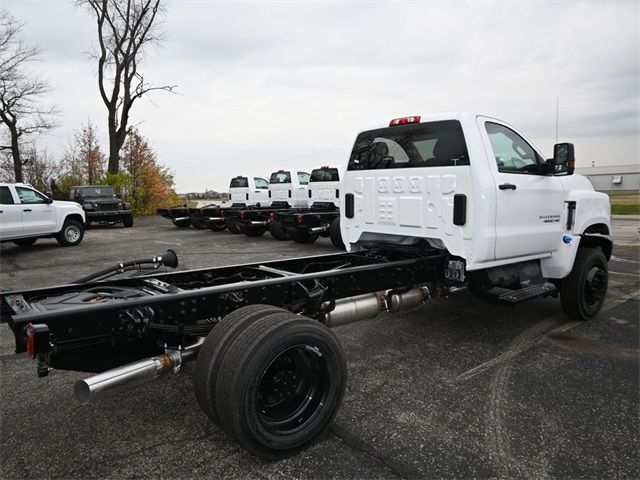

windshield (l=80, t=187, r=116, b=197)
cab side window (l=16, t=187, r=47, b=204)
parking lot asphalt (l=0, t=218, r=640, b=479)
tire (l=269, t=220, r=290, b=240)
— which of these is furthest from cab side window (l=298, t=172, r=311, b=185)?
parking lot asphalt (l=0, t=218, r=640, b=479)

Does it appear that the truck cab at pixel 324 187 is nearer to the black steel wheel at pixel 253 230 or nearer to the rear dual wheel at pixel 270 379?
the black steel wheel at pixel 253 230

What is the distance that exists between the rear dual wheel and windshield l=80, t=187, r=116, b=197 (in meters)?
18.9

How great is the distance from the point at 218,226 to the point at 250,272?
14.3m

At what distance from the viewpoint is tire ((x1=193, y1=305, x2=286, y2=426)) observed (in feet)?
Result: 8.77

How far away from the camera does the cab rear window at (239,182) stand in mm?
22000

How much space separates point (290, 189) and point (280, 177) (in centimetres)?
91

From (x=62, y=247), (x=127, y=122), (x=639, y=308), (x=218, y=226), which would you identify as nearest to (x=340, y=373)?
(x=639, y=308)

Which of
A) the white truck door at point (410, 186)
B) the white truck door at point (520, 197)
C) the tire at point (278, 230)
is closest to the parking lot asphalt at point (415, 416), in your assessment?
the white truck door at point (520, 197)

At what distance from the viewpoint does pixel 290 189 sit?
19500 millimetres

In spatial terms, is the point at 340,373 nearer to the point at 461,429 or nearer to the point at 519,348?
the point at 461,429

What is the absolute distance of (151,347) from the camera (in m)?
3.27

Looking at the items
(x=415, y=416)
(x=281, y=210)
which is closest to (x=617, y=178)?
(x=281, y=210)

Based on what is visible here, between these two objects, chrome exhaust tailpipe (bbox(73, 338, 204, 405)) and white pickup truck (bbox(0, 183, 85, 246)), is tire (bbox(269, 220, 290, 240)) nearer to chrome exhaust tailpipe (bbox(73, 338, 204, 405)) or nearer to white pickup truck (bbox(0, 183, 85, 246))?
white pickup truck (bbox(0, 183, 85, 246))

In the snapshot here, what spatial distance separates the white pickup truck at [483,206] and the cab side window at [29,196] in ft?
34.5
